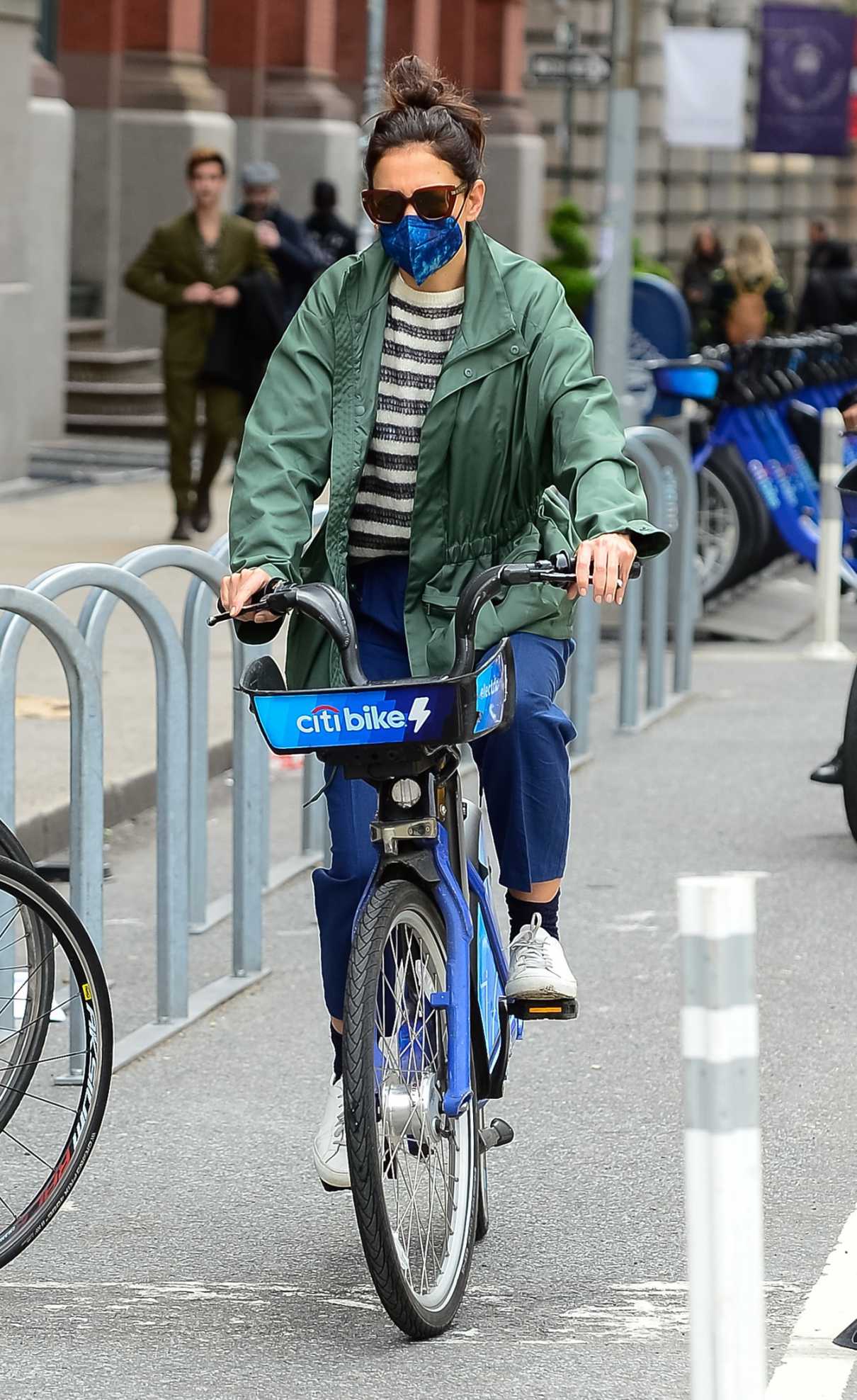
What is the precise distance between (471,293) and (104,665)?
6.41 metres

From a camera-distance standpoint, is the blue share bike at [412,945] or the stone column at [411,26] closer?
the blue share bike at [412,945]

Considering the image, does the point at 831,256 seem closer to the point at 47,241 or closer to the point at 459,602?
the point at 47,241

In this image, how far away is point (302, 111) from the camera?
24.8m

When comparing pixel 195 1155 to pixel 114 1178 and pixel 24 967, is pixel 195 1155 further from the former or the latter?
pixel 24 967

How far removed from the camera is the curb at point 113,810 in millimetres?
7750

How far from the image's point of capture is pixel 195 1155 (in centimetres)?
524

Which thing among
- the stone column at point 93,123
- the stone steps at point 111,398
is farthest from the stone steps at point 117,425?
the stone column at point 93,123

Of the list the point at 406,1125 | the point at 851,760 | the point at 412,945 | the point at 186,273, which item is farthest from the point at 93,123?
the point at 406,1125

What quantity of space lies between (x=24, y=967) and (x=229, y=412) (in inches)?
397

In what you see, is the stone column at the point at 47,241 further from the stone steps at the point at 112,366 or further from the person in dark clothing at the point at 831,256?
the person in dark clothing at the point at 831,256

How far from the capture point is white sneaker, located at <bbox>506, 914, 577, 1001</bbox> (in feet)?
15.2

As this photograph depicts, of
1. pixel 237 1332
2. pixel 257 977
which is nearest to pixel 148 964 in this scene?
pixel 257 977

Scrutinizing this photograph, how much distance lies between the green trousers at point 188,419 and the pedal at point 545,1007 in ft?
33.0

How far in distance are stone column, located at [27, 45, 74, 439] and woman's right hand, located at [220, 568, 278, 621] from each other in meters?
14.4
